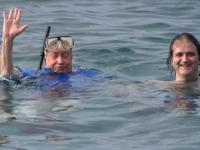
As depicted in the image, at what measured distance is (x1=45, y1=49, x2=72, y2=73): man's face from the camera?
9570 mm

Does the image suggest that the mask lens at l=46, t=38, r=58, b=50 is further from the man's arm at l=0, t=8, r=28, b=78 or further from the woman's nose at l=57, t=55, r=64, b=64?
the man's arm at l=0, t=8, r=28, b=78

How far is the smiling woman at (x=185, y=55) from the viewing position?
8.98 meters

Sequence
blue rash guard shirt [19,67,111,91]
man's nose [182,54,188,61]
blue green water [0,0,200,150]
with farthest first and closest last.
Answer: blue rash guard shirt [19,67,111,91], man's nose [182,54,188,61], blue green water [0,0,200,150]

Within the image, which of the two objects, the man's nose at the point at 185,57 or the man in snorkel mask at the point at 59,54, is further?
the man in snorkel mask at the point at 59,54

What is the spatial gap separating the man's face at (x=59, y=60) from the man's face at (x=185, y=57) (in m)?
1.46

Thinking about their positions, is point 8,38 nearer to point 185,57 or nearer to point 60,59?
point 60,59

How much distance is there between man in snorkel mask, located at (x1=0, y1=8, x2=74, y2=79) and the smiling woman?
1457 millimetres

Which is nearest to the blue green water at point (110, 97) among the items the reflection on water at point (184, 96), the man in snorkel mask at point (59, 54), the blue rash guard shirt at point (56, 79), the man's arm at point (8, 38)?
the reflection on water at point (184, 96)

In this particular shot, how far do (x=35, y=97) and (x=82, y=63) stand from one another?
114 inches

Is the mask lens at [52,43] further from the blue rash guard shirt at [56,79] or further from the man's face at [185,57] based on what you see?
the man's face at [185,57]

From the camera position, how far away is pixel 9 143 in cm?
699

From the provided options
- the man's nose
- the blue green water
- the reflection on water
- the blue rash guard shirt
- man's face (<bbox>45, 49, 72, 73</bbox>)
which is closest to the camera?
the blue green water

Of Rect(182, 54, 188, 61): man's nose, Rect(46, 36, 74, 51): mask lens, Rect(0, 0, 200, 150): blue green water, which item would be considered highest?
Rect(46, 36, 74, 51): mask lens

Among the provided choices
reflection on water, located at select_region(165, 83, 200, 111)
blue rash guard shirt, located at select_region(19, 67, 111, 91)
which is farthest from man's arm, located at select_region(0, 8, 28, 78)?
reflection on water, located at select_region(165, 83, 200, 111)
